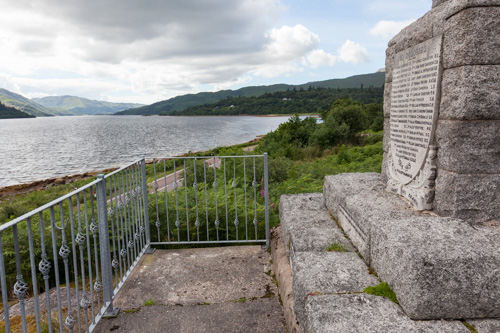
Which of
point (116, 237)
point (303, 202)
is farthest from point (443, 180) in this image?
point (116, 237)

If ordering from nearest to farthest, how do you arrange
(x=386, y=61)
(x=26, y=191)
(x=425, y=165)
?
(x=425, y=165), (x=386, y=61), (x=26, y=191)

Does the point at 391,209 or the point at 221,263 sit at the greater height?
the point at 391,209

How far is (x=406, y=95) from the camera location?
360 cm

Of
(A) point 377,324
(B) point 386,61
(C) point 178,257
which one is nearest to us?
(A) point 377,324

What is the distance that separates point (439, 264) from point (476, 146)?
128cm

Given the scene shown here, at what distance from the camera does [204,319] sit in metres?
3.31

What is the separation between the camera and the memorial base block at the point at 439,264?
6.65 ft

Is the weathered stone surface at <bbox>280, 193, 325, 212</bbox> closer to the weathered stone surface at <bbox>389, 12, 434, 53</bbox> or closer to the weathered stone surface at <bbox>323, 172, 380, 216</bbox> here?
the weathered stone surface at <bbox>323, 172, 380, 216</bbox>

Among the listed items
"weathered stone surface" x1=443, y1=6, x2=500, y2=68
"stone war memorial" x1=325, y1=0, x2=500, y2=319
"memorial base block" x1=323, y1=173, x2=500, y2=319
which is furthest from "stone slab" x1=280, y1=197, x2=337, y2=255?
"weathered stone surface" x1=443, y1=6, x2=500, y2=68

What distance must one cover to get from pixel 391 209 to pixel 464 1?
1977 mm

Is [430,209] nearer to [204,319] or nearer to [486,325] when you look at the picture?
[486,325]

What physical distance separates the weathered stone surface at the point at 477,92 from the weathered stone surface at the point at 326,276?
1599mm

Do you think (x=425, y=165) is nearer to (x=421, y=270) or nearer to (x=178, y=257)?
(x=421, y=270)

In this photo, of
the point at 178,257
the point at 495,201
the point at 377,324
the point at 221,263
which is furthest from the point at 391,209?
the point at 178,257
